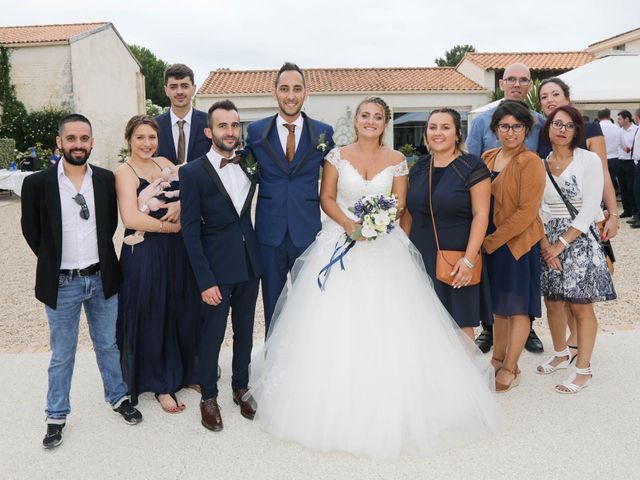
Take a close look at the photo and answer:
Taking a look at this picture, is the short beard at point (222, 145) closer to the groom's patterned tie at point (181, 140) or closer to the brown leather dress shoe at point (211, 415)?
the groom's patterned tie at point (181, 140)

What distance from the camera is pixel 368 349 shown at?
11.2ft

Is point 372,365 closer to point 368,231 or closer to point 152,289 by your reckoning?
point 368,231

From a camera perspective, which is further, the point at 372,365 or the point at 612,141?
the point at 612,141

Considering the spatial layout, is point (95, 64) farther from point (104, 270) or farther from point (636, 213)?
point (104, 270)

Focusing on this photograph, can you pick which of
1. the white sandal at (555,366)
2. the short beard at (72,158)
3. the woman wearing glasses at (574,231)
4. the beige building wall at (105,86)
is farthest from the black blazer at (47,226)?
the beige building wall at (105,86)

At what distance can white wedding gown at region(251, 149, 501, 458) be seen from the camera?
129 inches

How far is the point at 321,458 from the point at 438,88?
26.2 m

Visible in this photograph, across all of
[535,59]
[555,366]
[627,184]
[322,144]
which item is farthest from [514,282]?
[535,59]

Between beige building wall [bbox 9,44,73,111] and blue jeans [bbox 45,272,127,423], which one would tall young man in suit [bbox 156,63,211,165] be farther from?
beige building wall [bbox 9,44,73,111]

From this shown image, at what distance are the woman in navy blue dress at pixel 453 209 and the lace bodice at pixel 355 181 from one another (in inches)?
5.8

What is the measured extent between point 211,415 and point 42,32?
2807 cm

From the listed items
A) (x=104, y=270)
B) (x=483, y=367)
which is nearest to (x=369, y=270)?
(x=483, y=367)

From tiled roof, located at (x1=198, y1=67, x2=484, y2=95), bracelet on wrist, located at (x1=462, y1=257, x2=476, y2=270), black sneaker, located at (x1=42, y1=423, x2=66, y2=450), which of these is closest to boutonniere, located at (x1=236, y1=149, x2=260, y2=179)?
bracelet on wrist, located at (x1=462, y1=257, x2=476, y2=270)

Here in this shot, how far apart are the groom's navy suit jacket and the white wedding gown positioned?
165 mm
